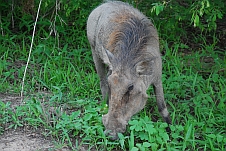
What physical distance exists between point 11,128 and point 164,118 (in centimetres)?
167

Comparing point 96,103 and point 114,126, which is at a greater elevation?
point 114,126

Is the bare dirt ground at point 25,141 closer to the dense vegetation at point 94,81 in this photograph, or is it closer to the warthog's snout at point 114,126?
the dense vegetation at point 94,81

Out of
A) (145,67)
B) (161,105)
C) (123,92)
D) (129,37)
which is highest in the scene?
(129,37)

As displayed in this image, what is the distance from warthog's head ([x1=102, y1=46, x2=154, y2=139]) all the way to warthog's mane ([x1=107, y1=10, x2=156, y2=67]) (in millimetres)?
67

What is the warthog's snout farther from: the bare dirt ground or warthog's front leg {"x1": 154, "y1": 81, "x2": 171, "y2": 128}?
warthog's front leg {"x1": 154, "y1": 81, "x2": 171, "y2": 128}

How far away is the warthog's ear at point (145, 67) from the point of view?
4260mm

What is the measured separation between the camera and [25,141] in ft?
14.5

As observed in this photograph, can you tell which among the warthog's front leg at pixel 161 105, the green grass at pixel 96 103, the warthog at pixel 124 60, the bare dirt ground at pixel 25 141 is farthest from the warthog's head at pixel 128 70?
the bare dirt ground at pixel 25 141

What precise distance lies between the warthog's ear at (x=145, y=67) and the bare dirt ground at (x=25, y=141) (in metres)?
1.06

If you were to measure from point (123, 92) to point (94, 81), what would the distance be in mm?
1805

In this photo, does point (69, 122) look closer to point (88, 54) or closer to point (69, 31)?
→ point (88, 54)

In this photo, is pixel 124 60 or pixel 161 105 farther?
pixel 161 105

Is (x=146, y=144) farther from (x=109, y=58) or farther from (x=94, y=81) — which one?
(x=94, y=81)

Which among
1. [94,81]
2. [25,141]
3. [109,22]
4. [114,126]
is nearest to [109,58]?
[114,126]
